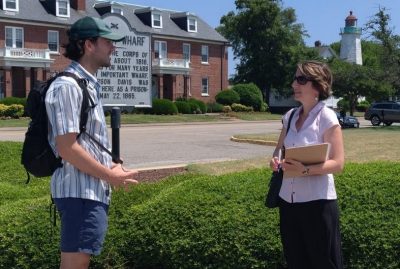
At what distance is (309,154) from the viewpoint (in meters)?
3.74

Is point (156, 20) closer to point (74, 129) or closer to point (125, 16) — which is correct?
point (125, 16)

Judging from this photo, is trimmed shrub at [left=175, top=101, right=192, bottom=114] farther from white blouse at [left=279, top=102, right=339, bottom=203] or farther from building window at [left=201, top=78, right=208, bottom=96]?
white blouse at [left=279, top=102, right=339, bottom=203]

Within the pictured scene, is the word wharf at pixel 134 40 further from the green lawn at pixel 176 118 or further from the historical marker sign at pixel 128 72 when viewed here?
the green lawn at pixel 176 118

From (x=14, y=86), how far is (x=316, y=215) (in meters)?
42.1

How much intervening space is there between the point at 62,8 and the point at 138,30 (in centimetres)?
1212

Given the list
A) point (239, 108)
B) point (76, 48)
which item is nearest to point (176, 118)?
point (239, 108)

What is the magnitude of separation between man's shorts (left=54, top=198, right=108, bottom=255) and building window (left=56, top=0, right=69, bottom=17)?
44019mm

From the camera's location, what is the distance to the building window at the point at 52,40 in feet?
147

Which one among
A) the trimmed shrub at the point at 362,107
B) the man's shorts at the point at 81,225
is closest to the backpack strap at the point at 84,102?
the man's shorts at the point at 81,225

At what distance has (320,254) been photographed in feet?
12.9

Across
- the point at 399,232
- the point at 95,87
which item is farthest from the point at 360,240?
the point at 95,87

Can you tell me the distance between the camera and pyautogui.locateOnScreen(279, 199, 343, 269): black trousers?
12.7 ft

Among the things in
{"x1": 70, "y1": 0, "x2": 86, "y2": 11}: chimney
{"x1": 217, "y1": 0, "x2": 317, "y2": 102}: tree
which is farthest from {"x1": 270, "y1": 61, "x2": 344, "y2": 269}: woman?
{"x1": 217, "y1": 0, "x2": 317, "y2": 102}: tree

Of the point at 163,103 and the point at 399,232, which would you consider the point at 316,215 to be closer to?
the point at 399,232
